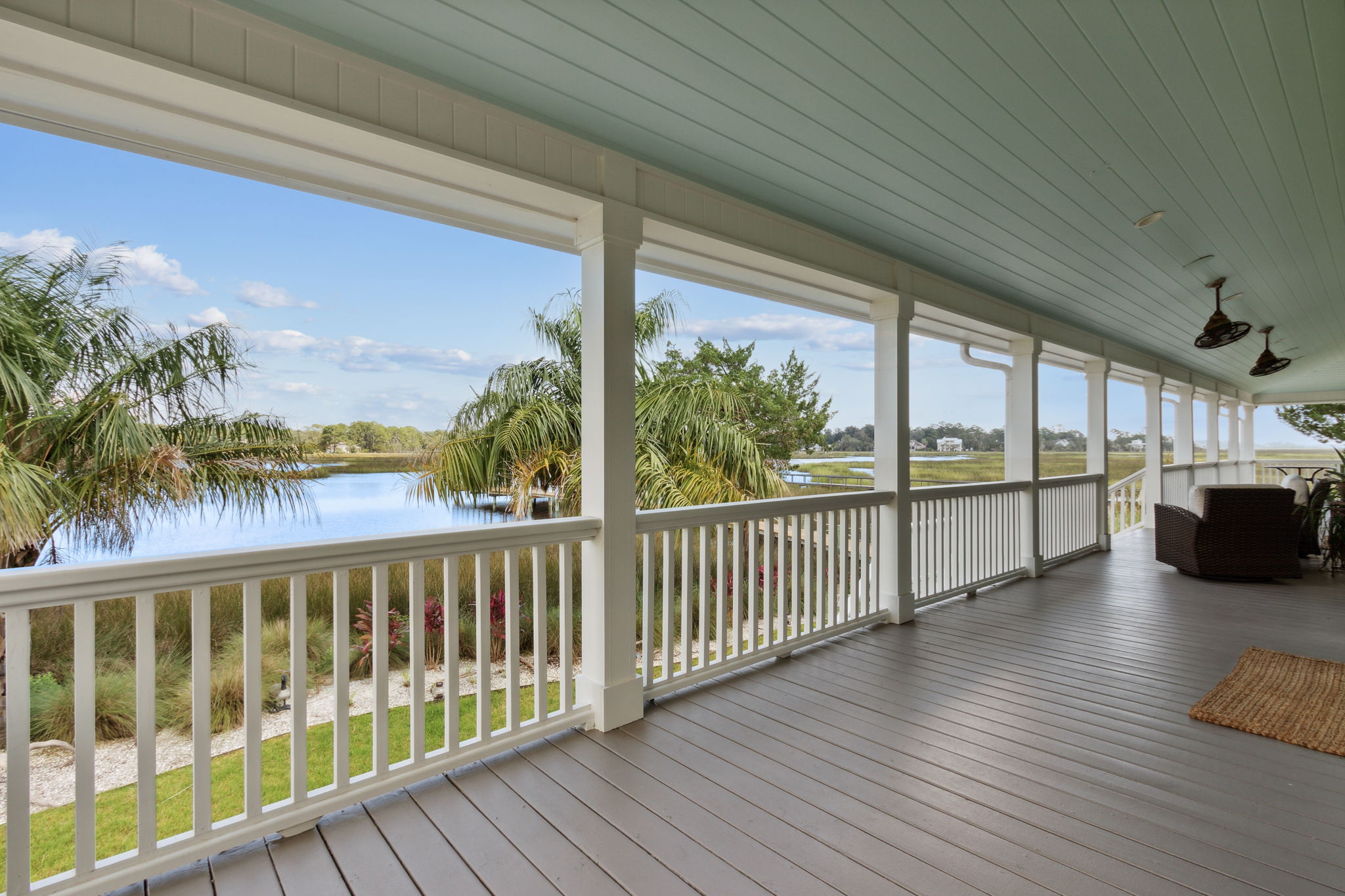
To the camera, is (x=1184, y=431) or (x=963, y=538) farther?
(x=1184, y=431)

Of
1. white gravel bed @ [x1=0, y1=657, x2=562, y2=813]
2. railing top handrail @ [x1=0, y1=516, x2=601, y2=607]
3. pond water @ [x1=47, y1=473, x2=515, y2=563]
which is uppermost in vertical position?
pond water @ [x1=47, y1=473, x2=515, y2=563]

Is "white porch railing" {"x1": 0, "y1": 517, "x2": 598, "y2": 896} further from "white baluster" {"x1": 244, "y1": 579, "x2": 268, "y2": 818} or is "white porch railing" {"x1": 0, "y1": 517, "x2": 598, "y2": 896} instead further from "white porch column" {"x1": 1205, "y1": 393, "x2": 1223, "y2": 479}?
"white porch column" {"x1": 1205, "y1": 393, "x2": 1223, "y2": 479}

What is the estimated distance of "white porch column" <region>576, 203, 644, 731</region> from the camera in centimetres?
244

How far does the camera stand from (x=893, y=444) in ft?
12.7

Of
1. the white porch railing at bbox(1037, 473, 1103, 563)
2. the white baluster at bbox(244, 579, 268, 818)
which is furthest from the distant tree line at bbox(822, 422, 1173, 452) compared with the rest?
the white baluster at bbox(244, 579, 268, 818)

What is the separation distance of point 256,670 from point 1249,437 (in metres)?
16.2

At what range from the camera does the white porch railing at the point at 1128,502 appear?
27.3ft

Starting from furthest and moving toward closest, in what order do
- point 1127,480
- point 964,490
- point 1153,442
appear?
point 1127,480 < point 1153,442 < point 964,490

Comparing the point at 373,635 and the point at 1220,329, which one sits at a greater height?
the point at 1220,329

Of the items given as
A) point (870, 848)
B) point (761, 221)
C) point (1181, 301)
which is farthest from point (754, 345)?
point (870, 848)

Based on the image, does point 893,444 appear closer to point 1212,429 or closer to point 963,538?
point 963,538

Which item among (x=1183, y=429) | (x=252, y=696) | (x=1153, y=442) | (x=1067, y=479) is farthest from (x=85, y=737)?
(x=1183, y=429)

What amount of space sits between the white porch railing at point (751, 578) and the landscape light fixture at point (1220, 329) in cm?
274

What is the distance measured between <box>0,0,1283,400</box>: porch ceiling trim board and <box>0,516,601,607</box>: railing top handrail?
1.17m
